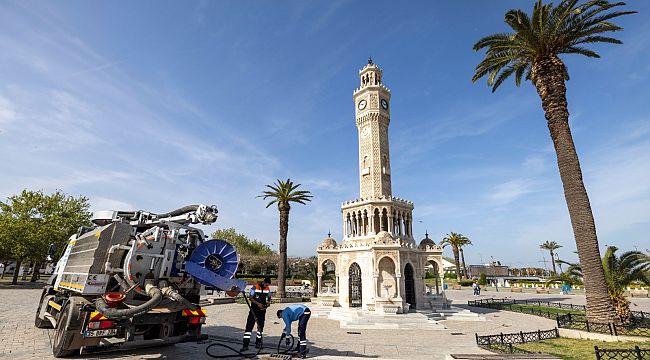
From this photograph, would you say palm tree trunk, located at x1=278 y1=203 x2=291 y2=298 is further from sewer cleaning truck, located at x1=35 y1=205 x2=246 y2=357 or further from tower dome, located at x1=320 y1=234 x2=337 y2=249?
sewer cleaning truck, located at x1=35 y1=205 x2=246 y2=357

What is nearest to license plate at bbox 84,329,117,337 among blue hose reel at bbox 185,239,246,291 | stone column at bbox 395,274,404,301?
blue hose reel at bbox 185,239,246,291

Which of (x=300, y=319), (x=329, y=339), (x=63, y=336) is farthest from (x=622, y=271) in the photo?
(x=63, y=336)

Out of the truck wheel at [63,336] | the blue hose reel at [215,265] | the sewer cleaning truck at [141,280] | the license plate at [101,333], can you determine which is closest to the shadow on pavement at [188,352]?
the truck wheel at [63,336]

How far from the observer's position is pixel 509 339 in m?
11.7

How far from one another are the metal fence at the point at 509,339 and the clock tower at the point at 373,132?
14.5m

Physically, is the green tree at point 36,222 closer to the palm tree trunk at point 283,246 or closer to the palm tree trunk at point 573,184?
the palm tree trunk at point 283,246

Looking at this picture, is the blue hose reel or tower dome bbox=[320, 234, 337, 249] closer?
the blue hose reel

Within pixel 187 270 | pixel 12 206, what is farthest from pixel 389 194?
pixel 12 206

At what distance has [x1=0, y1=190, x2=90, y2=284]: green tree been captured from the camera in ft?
107

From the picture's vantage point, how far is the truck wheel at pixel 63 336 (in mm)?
7270

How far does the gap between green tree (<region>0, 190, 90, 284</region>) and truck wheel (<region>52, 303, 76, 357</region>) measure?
96.4ft

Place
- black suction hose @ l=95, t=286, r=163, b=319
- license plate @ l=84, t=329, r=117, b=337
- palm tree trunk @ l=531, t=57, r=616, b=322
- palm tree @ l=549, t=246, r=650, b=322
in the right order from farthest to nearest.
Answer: palm tree @ l=549, t=246, r=650, b=322 < palm tree trunk @ l=531, t=57, r=616, b=322 < license plate @ l=84, t=329, r=117, b=337 < black suction hose @ l=95, t=286, r=163, b=319

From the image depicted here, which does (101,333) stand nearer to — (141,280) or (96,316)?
(96,316)

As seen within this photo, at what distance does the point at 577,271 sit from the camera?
19406mm
